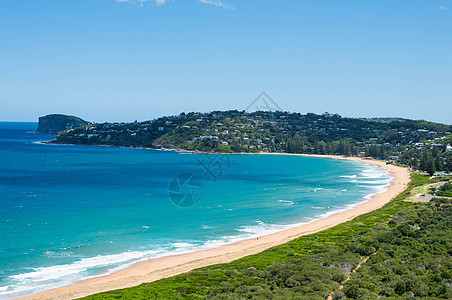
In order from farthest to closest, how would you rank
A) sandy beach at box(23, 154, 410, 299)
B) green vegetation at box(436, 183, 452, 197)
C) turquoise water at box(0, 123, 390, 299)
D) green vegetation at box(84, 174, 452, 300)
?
green vegetation at box(436, 183, 452, 197), turquoise water at box(0, 123, 390, 299), sandy beach at box(23, 154, 410, 299), green vegetation at box(84, 174, 452, 300)

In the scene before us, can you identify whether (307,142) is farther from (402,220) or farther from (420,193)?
(402,220)

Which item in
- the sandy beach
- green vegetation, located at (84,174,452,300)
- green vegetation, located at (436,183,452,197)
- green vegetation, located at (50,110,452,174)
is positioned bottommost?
the sandy beach

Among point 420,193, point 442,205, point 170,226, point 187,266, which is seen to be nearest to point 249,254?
point 187,266

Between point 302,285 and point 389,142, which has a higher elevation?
point 389,142

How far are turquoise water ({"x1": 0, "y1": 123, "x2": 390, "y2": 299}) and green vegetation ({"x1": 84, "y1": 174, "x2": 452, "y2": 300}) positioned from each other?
25.7 ft

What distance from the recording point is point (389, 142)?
538 ft

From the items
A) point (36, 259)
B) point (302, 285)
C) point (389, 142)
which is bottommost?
point (36, 259)

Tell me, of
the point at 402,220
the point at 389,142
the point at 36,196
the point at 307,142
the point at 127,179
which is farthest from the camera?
the point at 307,142

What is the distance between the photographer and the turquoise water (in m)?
29.7

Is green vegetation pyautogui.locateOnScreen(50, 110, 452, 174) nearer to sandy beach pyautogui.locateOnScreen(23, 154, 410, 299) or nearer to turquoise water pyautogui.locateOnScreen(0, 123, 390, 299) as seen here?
turquoise water pyautogui.locateOnScreen(0, 123, 390, 299)

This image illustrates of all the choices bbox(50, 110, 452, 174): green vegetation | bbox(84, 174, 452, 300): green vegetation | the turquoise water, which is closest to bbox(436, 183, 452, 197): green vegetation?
the turquoise water

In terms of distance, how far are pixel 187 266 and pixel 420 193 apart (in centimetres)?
4605

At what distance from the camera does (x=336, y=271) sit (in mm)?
23109

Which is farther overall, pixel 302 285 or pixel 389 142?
pixel 389 142
